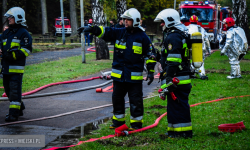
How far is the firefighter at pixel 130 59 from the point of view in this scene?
5488mm

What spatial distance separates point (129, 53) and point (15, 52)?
8.10 ft

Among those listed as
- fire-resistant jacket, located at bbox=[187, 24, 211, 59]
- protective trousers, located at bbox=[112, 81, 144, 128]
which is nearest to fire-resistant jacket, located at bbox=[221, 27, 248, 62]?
fire-resistant jacket, located at bbox=[187, 24, 211, 59]

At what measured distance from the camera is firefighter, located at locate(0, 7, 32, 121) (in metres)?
6.45

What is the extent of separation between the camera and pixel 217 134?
517 centimetres

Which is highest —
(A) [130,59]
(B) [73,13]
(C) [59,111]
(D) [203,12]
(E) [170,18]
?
(B) [73,13]

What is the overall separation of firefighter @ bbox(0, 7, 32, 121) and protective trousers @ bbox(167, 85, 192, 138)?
10.7 feet

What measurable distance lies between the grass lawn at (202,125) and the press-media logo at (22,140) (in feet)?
2.32

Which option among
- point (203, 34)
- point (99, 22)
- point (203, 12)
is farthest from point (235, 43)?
point (203, 12)

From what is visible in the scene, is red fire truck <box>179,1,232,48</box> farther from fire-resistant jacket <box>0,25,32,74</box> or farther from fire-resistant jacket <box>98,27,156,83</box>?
fire-resistant jacket <box>98,27,156,83</box>

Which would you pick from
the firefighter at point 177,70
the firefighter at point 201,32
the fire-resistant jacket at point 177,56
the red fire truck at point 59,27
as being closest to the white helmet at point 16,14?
the firefighter at point 177,70

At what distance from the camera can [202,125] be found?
5.79m

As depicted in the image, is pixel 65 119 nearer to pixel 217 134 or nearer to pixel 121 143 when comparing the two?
pixel 121 143

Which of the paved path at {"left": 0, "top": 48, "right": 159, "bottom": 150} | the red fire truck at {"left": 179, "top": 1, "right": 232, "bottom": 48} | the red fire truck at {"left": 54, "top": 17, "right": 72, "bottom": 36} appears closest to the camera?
the paved path at {"left": 0, "top": 48, "right": 159, "bottom": 150}

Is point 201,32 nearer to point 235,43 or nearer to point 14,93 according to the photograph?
point 235,43
